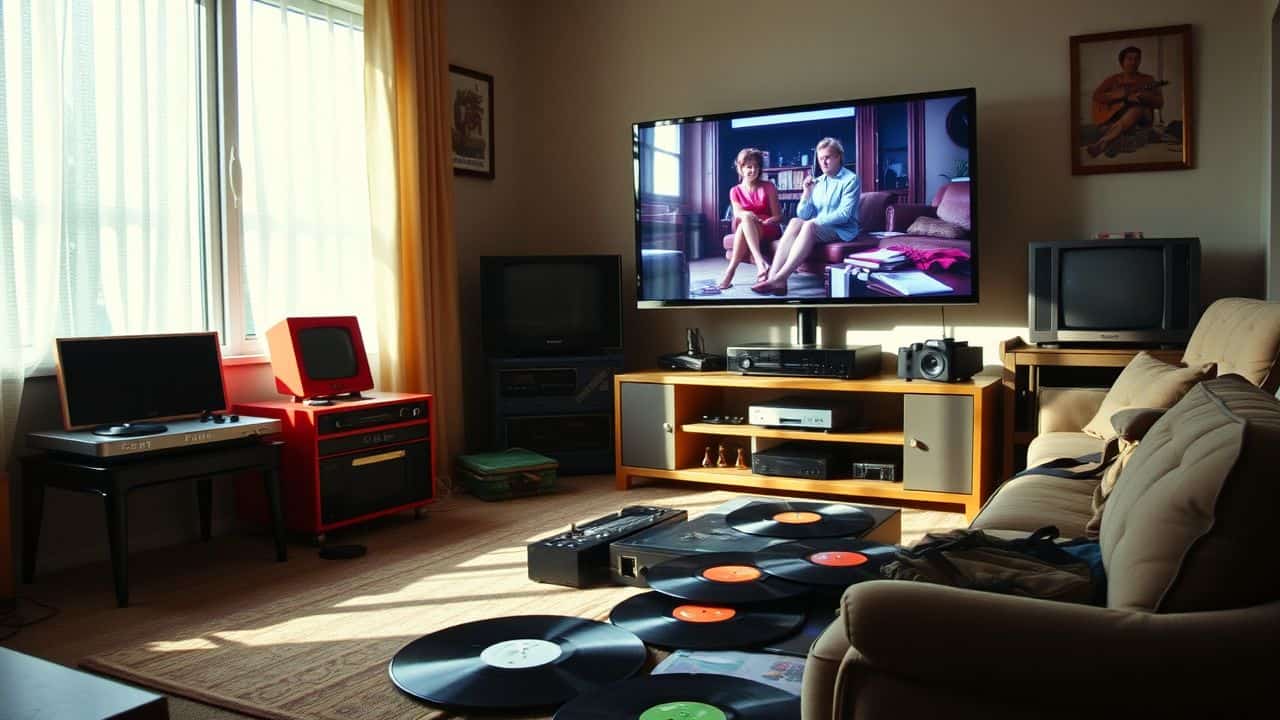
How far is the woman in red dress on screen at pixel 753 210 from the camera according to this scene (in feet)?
14.6

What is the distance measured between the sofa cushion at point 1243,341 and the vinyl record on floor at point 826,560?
1.04 m

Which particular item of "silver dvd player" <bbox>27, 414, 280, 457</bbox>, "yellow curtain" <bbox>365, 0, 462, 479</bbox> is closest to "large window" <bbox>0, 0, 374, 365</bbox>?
"yellow curtain" <bbox>365, 0, 462, 479</bbox>

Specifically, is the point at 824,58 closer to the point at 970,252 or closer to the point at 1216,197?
the point at 970,252

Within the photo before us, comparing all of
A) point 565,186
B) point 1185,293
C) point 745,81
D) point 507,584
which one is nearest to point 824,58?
point 745,81

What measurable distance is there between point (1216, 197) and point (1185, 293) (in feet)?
1.90

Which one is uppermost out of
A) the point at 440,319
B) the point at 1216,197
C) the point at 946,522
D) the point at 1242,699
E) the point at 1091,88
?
the point at 1091,88

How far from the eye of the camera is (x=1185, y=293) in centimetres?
360

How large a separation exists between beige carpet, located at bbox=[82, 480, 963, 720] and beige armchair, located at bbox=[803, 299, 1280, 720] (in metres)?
1.09

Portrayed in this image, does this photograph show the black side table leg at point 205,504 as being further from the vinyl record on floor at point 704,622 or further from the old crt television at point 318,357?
the vinyl record on floor at point 704,622

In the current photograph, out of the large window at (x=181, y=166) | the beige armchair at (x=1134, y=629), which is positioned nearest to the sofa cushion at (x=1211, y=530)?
the beige armchair at (x=1134, y=629)

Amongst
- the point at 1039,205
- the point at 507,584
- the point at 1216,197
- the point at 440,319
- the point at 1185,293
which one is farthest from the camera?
the point at 440,319

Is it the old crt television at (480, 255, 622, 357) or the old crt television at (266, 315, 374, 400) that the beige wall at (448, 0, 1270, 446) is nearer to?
the old crt television at (480, 255, 622, 357)

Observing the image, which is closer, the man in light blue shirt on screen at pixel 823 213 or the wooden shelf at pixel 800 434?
the wooden shelf at pixel 800 434

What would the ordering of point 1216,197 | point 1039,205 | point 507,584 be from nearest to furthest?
point 507,584 → point 1216,197 → point 1039,205
